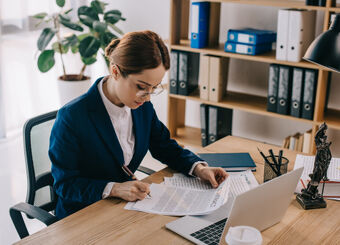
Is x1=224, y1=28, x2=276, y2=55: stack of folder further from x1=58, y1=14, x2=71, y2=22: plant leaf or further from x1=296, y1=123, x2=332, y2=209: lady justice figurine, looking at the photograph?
x1=296, y1=123, x2=332, y2=209: lady justice figurine

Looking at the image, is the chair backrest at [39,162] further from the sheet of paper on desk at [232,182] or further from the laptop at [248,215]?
the laptop at [248,215]

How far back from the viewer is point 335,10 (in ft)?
8.70

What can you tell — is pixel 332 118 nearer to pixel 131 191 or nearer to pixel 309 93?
pixel 309 93

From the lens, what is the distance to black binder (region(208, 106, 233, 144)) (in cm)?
334

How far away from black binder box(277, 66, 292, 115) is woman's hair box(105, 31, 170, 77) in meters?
1.47

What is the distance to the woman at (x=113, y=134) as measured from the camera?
5.43ft

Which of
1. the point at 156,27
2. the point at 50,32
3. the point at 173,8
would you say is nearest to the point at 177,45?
the point at 173,8

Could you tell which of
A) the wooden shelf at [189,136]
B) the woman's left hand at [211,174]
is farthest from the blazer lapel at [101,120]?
the wooden shelf at [189,136]

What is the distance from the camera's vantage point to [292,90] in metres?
3.00

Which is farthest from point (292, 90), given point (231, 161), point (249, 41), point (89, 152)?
point (89, 152)

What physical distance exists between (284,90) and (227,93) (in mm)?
577

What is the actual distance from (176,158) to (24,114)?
112 inches

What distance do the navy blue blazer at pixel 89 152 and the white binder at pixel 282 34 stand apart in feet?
4.26

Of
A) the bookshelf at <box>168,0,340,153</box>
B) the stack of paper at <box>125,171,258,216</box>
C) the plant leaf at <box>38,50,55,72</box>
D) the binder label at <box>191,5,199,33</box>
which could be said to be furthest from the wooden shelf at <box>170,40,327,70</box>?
the stack of paper at <box>125,171,258,216</box>
